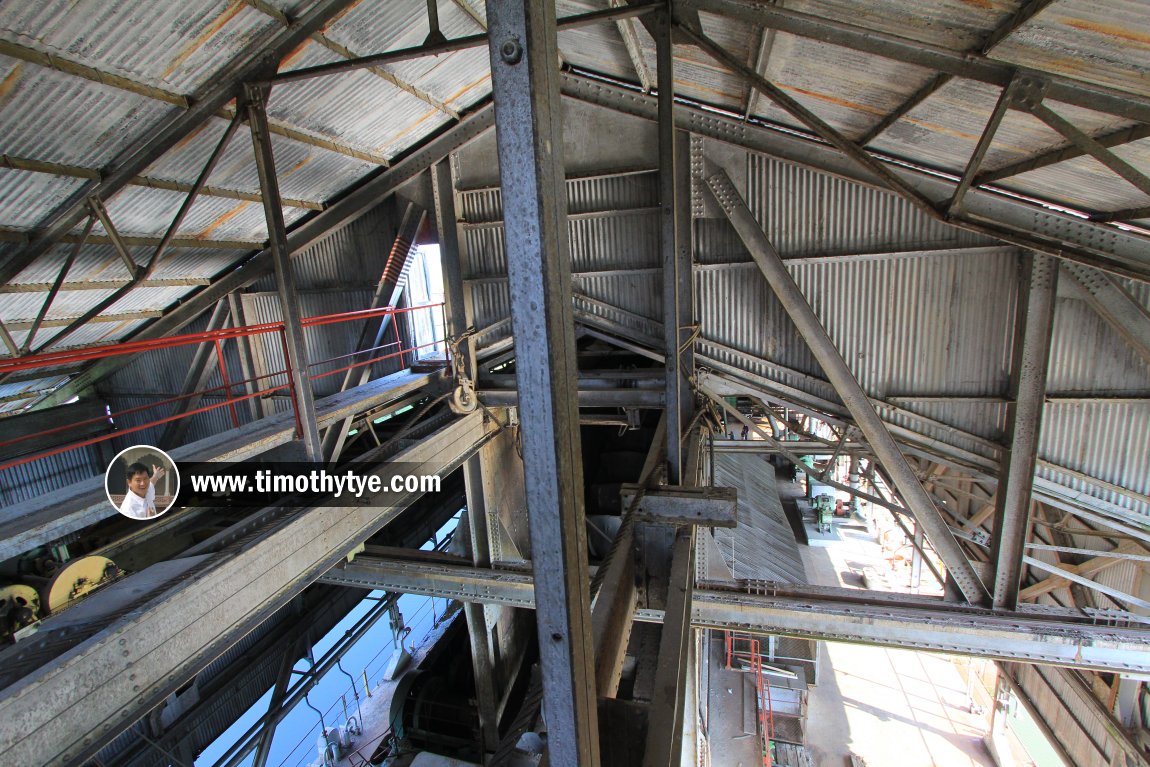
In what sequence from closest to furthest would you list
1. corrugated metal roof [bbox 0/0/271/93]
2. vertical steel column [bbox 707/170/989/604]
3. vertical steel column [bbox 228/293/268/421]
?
1. corrugated metal roof [bbox 0/0/271/93]
2. vertical steel column [bbox 707/170/989/604]
3. vertical steel column [bbox 228/293/268/421]

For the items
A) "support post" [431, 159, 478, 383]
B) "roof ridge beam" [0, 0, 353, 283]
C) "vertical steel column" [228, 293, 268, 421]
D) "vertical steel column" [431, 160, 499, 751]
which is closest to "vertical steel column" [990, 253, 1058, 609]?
"vertical steel column" [431, 160, 499, 751]

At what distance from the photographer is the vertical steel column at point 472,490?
9883 millimetres

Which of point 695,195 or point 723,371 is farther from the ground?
point 695,195

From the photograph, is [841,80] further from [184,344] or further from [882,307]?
[184,344]

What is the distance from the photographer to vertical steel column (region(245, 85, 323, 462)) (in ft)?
20.7

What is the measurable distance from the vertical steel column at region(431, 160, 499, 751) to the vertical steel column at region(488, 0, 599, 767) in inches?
315

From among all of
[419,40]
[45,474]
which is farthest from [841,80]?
[45,474]

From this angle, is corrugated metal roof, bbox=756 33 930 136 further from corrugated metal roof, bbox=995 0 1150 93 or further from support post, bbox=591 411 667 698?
support post, bbox=591 411 667 698

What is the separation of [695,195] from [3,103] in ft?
27.0

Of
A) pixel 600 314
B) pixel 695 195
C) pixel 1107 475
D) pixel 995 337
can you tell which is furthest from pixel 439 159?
pixel 1107 475

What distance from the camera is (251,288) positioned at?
1201 cm

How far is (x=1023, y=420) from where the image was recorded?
688 centimetres

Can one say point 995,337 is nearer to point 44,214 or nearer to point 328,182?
point 328,182

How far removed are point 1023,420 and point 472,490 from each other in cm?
830
